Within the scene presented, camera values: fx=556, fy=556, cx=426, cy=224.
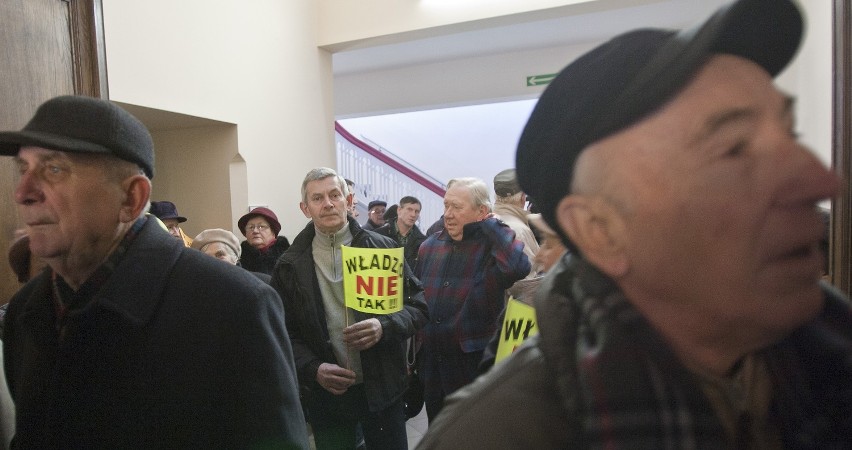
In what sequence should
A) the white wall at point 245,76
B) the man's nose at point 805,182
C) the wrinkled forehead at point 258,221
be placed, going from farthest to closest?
the wrinkled forehead at point 258,221, the white wall at point 245,76, the man's nose at point 805,182

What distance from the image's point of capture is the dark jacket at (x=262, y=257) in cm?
351

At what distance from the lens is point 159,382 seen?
1.15 meters

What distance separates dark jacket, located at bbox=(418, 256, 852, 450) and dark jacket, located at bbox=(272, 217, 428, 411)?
166 centimetres

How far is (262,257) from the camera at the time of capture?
3.54 metres

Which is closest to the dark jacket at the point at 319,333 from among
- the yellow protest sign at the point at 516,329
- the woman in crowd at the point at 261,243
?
the yellow protest sign at the point at 516,329

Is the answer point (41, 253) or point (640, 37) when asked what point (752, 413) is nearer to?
point (640, 37)

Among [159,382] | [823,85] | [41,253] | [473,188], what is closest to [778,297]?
[159,382]

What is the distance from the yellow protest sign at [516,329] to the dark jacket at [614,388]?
74cm

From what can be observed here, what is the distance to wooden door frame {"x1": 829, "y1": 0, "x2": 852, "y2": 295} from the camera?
93.7 inches

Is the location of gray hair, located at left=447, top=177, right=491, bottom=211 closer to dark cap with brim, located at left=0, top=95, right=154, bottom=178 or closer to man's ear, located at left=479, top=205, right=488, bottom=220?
man's ear, located at left=479, top=205, right=488, bottom=220

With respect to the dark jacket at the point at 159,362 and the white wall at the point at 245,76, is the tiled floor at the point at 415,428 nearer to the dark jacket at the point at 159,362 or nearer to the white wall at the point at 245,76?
the white wall at the point at 245,76

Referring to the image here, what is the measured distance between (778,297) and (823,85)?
300 centimetres

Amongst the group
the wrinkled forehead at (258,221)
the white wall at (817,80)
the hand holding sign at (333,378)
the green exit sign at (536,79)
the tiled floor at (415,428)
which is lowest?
the tiled floor at (415,428)

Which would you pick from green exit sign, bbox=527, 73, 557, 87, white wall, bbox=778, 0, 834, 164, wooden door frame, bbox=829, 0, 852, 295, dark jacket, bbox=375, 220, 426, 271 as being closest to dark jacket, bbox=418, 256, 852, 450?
wooden door frame, bbox=829, 0, 852, 295
